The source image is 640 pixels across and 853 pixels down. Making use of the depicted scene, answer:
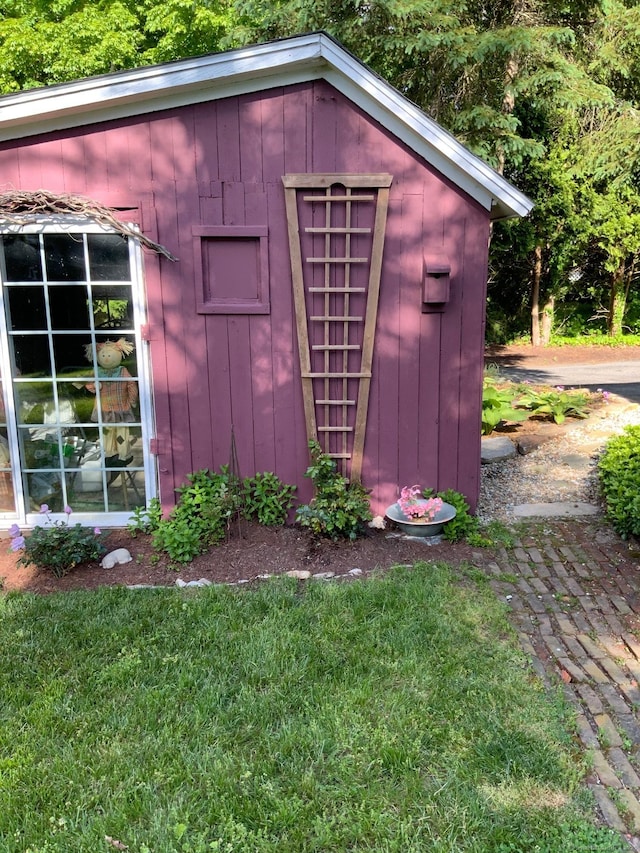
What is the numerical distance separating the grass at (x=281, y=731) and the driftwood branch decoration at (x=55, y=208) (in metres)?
2.58

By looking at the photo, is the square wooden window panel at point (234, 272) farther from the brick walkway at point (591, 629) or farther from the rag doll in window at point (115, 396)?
the brick walkway at point (591, 629)

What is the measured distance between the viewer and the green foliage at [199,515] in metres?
4.56

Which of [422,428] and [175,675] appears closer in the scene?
[175,675]

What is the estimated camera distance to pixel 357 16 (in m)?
9.59

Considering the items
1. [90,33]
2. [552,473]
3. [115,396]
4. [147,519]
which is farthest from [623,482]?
[90,33]

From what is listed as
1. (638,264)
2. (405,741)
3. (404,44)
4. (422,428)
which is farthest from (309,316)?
Result: (638,264)

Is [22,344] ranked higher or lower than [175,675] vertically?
higher

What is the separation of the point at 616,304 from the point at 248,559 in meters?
15.8

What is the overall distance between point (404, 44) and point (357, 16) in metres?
1.35

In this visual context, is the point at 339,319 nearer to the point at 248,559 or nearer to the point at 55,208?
the point at 248,559

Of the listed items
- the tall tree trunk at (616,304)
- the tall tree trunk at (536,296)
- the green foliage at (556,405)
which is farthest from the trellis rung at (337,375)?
the tall tree trunk at (616,304)

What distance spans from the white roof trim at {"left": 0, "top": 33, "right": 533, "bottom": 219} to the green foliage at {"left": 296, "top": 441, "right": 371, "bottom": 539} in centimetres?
227

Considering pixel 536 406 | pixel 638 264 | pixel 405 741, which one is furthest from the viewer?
pixel 638 264

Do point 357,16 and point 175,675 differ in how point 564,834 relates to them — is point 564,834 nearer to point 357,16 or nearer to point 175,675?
point 175,675
